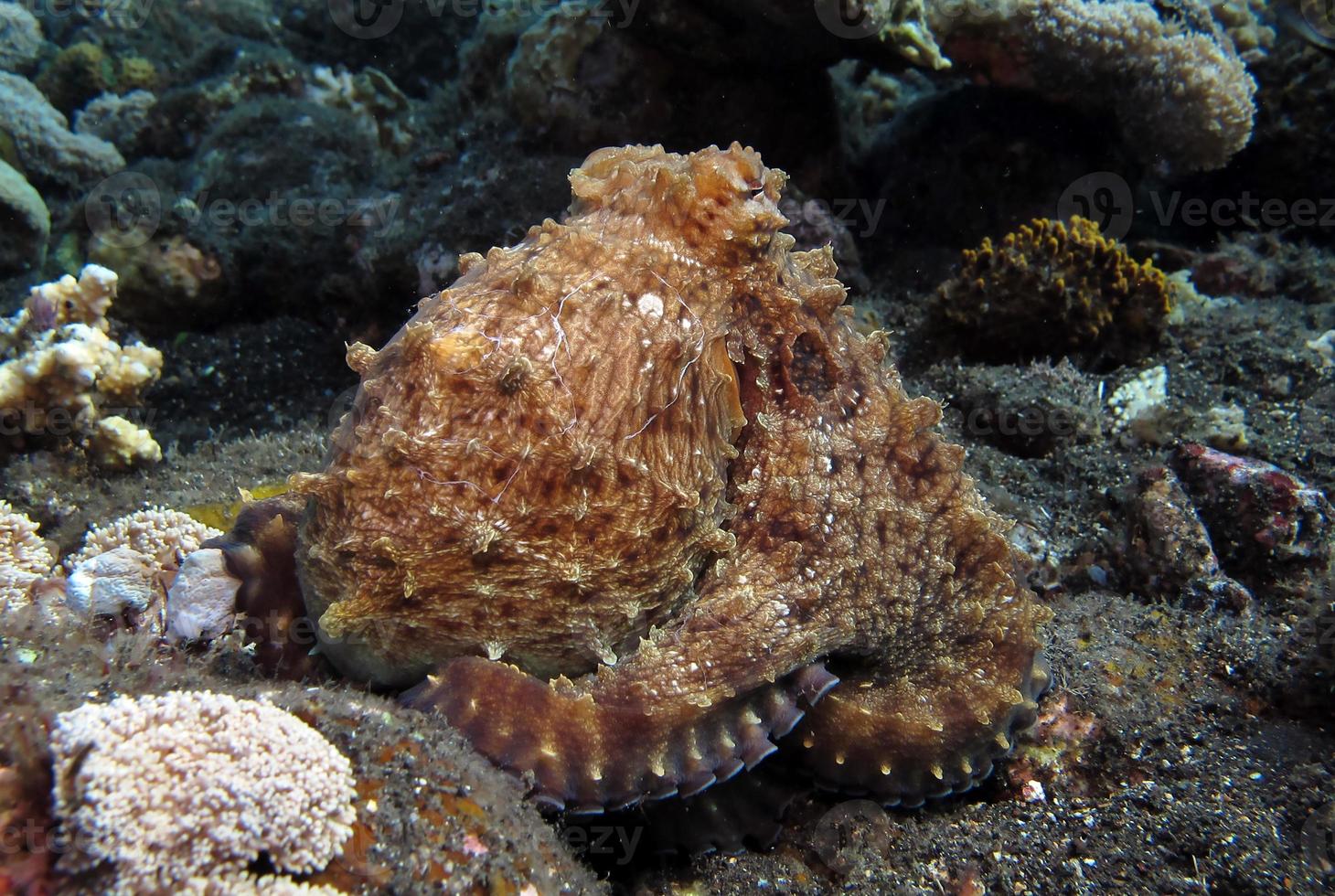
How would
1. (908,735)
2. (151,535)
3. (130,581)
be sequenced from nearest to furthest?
(908,735), (130,581), (151,535)

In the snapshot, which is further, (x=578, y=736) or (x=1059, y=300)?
(x=1059, y=300)

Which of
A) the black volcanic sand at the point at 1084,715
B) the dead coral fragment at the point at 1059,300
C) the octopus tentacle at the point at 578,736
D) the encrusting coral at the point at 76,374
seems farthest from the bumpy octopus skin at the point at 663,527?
the encrusting coral at the point at 76,374

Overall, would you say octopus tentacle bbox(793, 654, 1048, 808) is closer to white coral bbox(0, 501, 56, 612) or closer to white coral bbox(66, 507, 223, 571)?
white coral bbox(66, 507, 223, 571)

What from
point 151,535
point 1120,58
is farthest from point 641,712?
point 1120,58

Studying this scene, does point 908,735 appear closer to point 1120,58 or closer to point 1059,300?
point 1059,300

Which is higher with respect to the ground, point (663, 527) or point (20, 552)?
point (663, 527)

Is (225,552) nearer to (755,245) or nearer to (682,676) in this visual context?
(682,676)

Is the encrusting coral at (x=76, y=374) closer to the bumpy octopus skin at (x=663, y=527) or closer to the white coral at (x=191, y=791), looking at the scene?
the bumpy octopus skin at (x=663, y=527)

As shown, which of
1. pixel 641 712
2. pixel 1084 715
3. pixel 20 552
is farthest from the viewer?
pixel 20 552
